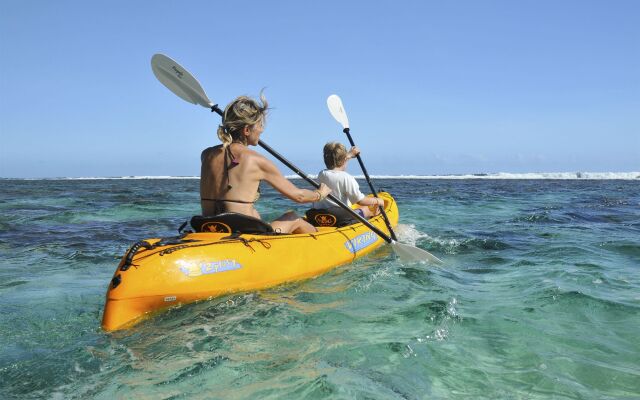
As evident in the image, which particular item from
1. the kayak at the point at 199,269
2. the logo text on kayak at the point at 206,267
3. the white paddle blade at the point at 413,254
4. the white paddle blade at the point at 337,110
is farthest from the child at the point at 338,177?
the white paddle blade at the point at 337,110

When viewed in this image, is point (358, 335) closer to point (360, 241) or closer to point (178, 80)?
point (360, 241)

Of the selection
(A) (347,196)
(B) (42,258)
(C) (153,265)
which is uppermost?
(A) (347,196)

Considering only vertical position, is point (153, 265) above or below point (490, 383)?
above

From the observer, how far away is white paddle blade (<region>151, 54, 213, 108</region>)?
672 centimetres

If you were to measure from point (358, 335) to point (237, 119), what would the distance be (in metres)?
2.39

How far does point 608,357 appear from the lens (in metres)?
3.84

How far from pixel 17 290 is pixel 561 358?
5570 mm

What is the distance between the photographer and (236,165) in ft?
16.6

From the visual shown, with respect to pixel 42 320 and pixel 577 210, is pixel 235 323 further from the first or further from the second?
pixel 577 210

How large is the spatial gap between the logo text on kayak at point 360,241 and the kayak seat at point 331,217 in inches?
12.0

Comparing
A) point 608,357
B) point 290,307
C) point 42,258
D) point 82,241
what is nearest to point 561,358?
point 608,357

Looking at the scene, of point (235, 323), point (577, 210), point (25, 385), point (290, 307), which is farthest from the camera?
point (577, 210)

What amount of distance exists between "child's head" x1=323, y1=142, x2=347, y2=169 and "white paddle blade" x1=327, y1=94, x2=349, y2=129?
11.8 ft

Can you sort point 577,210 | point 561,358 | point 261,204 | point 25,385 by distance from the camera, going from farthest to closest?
point 261,204 → point 577,210 → point 561,358 → point 25,385
